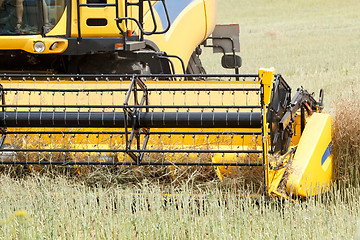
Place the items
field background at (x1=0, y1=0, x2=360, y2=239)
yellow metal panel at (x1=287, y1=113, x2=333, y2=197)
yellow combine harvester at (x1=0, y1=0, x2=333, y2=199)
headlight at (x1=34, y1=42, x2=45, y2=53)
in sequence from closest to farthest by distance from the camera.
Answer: field background at (x1=0, y1=0, x2=360, y2=239) → yellow metal panel at (x1=287, y1=113, x2=333, y2=197) → yellow combine harvester at (x1=0, y1=0, x2=333, y2=199) → headlight at (x1=34, y1=42, x2=45, y2=53)

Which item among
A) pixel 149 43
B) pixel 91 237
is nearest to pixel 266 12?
pixel 149 43

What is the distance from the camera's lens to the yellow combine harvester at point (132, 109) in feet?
12.4

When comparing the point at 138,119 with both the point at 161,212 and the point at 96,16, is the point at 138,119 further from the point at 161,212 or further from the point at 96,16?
the point at 96,16

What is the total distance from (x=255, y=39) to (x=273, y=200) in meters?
16.9

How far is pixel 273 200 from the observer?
3566 mm

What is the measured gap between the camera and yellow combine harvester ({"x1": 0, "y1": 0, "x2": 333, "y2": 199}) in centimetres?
377

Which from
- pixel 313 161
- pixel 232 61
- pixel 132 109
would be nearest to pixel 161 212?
pixel 132 109

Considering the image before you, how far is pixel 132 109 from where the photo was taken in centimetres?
397

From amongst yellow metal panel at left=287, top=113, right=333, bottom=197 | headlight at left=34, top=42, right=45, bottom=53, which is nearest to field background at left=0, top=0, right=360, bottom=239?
yellow metal panel at left=287, top=113, right=333, bottom=197

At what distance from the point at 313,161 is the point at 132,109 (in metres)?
1.16

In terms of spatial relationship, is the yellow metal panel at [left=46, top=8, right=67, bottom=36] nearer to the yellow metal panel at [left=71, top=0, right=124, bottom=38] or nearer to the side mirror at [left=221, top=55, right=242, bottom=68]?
the yellow metal panel at [left=71, top=0, right=124, bottom=38]

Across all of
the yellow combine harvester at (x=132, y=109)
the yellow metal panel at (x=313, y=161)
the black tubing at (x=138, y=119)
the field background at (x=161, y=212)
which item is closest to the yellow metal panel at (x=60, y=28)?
the yellow combine harvester at (x=132, y=109)

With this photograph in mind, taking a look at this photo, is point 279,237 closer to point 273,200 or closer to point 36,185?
point 273,200

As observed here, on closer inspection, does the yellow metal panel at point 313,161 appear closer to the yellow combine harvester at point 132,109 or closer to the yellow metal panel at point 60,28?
the yellow combine harvester at point 132,109
